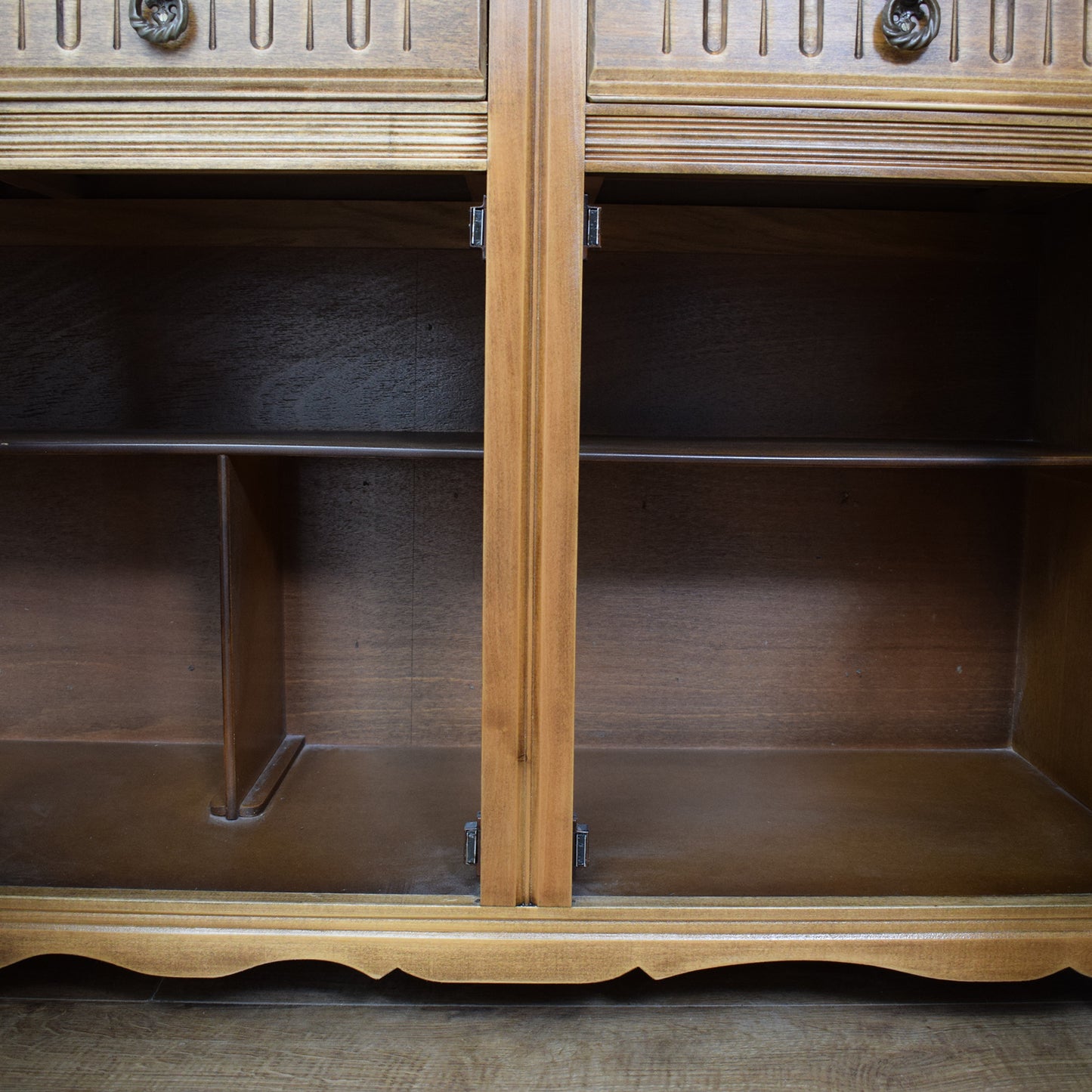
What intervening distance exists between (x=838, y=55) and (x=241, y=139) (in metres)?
0.59

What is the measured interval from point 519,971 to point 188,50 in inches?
39.2

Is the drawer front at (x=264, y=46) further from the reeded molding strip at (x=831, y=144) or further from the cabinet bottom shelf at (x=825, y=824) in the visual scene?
the cabinet bottom shelf at (x=825, y=824)

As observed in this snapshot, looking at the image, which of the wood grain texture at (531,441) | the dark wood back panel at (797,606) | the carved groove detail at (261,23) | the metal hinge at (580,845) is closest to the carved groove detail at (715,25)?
the wood grain texture at (531,441)

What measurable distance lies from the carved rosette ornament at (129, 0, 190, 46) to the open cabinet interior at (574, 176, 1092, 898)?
0.54 metres

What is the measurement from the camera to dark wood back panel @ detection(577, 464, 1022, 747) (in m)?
1.55

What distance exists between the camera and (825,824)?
4.30 ft

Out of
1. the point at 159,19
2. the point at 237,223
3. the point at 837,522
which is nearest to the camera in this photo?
the point at 159,19

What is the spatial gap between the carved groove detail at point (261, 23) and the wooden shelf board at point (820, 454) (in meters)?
0.52

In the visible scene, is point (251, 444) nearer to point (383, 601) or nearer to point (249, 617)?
point (249, 617)

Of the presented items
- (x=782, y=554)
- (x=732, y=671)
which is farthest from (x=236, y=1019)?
(x=782, y=554)

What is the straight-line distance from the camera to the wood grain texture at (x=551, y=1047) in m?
1.04

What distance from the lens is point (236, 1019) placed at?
1.14 metres

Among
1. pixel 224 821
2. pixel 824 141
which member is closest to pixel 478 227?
pixel 824 141

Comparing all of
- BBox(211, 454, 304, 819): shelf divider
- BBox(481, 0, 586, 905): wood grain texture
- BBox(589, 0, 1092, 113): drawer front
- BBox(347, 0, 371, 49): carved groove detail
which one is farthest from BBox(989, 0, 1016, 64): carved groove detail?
BBox(211, 454, 304, 819): shelf divider
